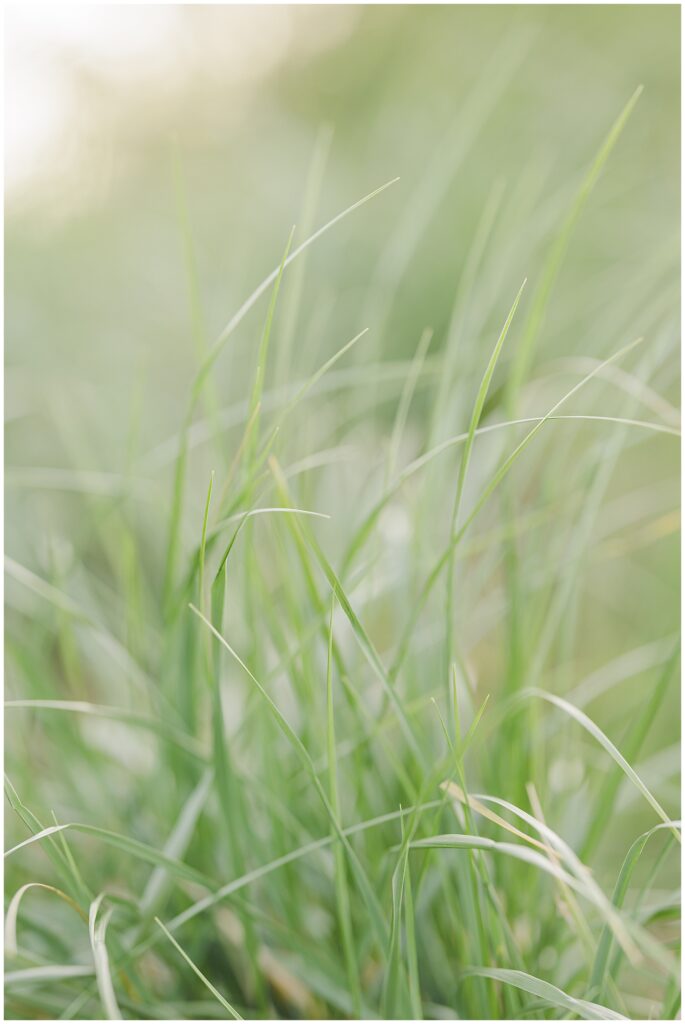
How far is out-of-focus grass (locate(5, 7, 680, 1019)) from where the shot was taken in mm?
323

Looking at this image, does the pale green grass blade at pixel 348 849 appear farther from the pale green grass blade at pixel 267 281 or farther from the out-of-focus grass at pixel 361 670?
the pale green grass blade at pixel 267 281

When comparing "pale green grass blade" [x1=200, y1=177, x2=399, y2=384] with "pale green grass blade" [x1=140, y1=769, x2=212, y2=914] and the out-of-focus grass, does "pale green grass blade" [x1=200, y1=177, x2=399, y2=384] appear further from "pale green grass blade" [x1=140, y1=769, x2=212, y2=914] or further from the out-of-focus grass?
"pale green grass blade" [x1=140, y1=769, x2=212, y2=914]

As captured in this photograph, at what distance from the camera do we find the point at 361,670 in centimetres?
50

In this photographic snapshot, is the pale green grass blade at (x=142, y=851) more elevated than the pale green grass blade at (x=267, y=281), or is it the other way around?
the pale green grass blade at (x=267, y=281)

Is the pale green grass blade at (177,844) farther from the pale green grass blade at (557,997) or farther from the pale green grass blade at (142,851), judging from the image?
the pale green grass blade at (557,997)

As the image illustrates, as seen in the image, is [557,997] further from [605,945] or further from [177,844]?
[177,844]

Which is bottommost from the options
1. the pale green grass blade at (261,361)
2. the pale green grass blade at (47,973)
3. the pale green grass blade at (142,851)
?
the pale green grass blade at (47,973)

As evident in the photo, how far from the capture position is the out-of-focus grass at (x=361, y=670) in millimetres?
323

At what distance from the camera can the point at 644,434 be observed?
534mm

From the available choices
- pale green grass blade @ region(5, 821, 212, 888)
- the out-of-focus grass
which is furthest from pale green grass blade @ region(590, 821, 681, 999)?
pale green grass blade @ region(5, 821, 212, 888)

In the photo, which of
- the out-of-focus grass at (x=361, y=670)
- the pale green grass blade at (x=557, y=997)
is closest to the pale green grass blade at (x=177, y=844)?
the out-of-focus grass at (x=361, y=670)

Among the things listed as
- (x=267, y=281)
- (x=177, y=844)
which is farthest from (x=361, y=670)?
(x=267, y=281)

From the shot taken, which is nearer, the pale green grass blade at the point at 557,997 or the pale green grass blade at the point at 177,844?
the pale green grass blade at the point at 557,997

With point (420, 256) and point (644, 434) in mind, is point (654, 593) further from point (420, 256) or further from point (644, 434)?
point (420, 256)
